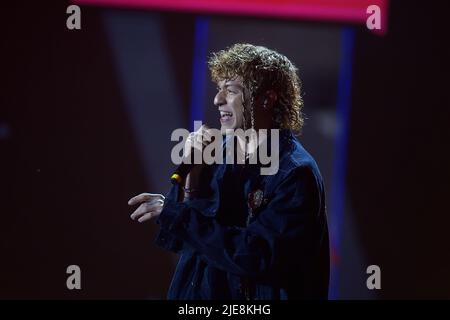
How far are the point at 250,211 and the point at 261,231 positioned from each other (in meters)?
0.13

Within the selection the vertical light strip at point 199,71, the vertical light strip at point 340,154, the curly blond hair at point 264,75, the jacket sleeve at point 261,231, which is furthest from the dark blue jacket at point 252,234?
the vertical light strip at point 340,154

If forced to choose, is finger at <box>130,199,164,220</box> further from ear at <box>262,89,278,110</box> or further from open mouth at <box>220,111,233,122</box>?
ear at <box>262,89,278,110</box>

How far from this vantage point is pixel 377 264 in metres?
2.27

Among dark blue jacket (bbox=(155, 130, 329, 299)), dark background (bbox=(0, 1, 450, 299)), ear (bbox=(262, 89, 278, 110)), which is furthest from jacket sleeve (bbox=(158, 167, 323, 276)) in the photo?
dark background (bbox=(0, 1, 450, 299))

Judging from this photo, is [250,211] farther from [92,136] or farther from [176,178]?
[92,136]

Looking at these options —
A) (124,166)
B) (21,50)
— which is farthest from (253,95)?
(21,50)

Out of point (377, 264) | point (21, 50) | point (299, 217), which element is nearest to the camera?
point (299, 217)

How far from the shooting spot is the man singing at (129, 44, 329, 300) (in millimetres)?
1380

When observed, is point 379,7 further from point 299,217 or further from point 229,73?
point 299,217

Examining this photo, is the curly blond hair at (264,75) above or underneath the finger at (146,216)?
above

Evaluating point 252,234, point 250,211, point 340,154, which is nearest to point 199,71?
point 340,154

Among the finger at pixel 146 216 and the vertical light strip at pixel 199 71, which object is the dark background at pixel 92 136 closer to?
the vertical light strip at pixel 199 71

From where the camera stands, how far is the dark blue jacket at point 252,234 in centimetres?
138

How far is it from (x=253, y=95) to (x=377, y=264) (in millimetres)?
1140
